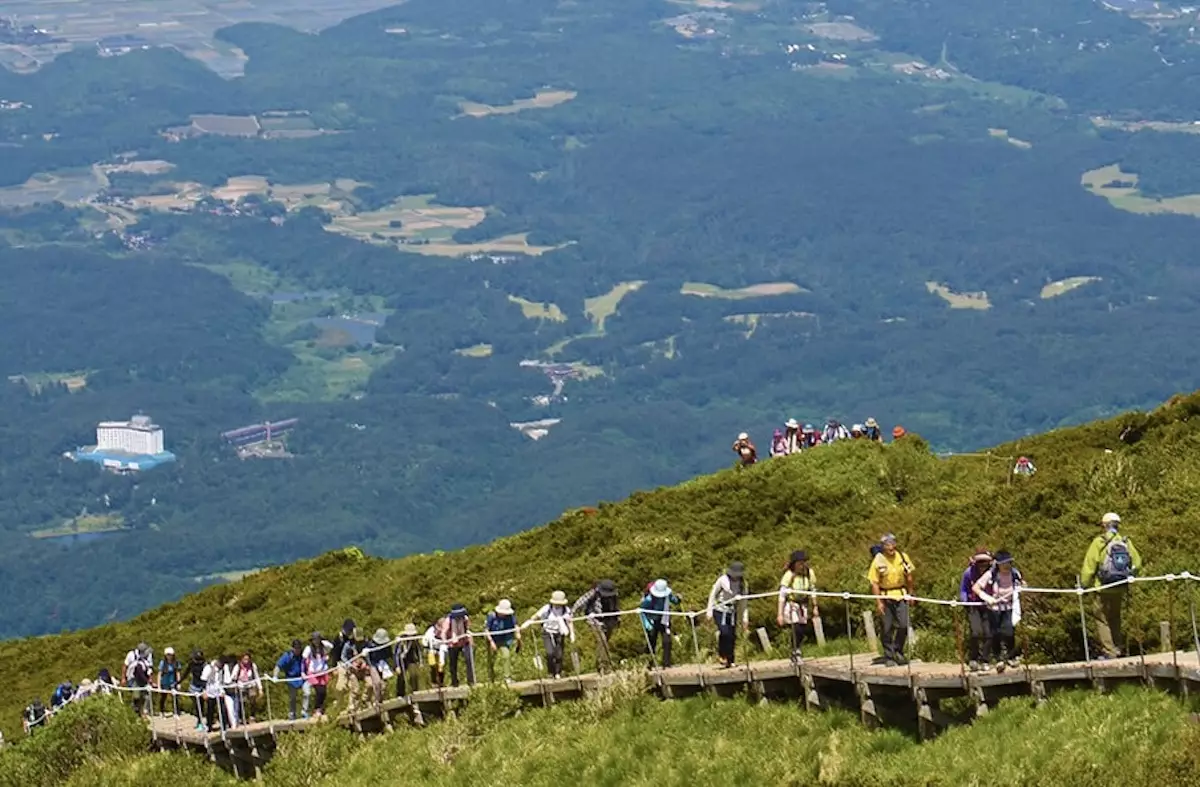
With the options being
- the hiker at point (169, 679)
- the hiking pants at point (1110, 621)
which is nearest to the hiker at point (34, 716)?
the hiker at point (169, 679)

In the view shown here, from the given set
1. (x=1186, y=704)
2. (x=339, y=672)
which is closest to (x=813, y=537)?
(x=339, y=672)

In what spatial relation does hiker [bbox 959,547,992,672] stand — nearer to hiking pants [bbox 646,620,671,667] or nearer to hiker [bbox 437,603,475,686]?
hiking pants [bbox 646,620,671,667]

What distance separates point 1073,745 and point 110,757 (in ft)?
63.0

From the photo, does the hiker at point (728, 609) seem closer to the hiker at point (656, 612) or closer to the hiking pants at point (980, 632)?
the hiker at point (656, 612)

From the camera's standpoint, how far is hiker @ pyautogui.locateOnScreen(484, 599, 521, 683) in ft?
118

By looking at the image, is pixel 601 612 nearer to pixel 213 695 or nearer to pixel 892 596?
pixel 892 596

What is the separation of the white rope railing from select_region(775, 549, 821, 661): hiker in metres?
0.05

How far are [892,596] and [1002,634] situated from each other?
1.59 metres

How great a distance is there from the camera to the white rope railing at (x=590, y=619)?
28.5 meters

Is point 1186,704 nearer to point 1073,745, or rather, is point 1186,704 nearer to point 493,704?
point 1073,745

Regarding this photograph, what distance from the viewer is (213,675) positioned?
40.5 m

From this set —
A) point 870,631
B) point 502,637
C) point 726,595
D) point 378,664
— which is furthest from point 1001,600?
point 378,664

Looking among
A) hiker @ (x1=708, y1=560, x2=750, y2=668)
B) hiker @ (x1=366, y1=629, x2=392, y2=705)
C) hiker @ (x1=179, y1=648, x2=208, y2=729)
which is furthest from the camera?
hiker @ (x1=179, y1=648, x2=208, y2=729)

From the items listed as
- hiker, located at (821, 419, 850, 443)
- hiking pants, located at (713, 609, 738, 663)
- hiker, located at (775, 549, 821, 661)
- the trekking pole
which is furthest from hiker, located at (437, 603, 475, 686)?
hiker, located at (821, 419, 850, 443)
